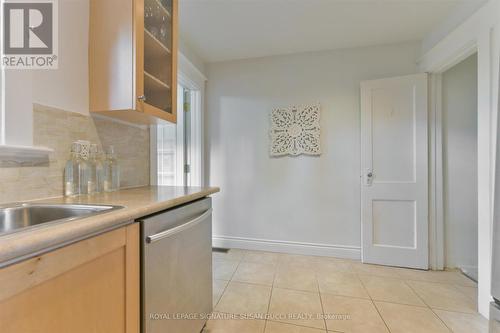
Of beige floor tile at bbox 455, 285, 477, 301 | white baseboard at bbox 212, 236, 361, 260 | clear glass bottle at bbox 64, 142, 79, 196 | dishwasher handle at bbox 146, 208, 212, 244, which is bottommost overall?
beige floor tile at bbox 455, 285, 477, 301

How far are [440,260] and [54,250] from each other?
117 inches

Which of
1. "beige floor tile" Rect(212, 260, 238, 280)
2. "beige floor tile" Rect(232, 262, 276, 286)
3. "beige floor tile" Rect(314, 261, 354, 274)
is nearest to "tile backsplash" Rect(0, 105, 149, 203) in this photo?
"beige floor tile" Rect(212, 260, 238, 280)

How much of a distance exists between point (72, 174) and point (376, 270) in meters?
2.59

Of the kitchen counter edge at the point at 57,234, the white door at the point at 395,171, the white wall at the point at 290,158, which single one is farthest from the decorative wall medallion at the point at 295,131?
the kitchen counter edge at the point at 57,234

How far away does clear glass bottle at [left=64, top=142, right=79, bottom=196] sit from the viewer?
114 centimetres

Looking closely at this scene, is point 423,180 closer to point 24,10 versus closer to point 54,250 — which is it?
point 54,250

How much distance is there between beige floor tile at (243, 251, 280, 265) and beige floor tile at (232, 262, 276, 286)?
0.27 feet

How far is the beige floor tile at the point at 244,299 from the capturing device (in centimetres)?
162

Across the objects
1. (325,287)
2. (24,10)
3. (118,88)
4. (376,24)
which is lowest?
(325,287)

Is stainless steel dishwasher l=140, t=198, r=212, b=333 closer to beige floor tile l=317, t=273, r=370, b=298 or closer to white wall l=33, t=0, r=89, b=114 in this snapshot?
white wall l=33, t=0, r=89, b=114

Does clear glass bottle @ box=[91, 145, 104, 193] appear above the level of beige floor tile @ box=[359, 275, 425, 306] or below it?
above

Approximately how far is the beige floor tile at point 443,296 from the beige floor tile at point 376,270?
0.18 metres

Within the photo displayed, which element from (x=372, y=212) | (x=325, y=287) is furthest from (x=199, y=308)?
(x=372, y=212)

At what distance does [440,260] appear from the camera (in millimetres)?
2236
